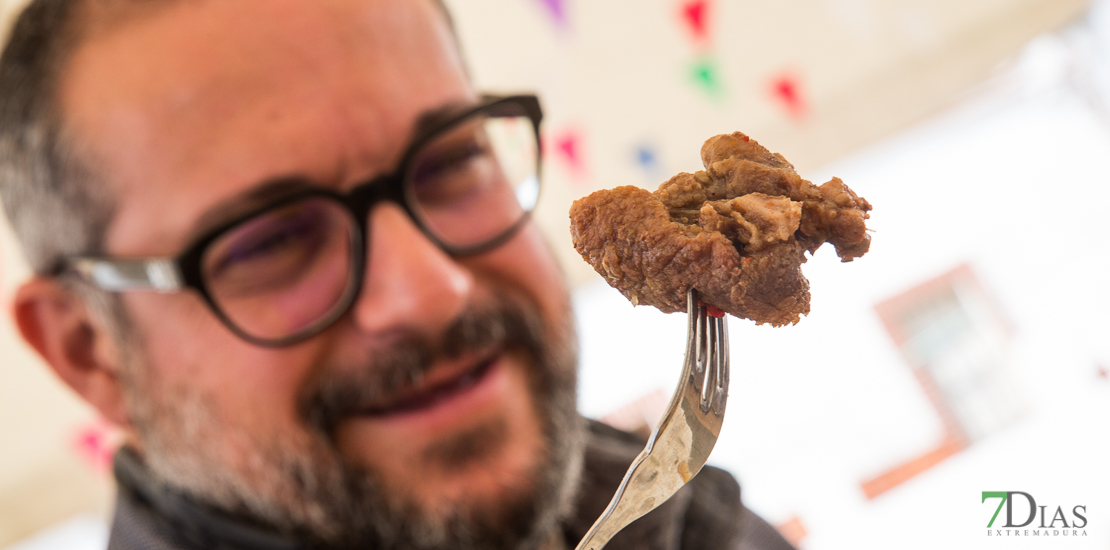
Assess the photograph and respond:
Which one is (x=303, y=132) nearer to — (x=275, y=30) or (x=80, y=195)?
(x=275, y=30)

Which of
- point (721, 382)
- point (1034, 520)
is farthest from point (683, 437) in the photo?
point (1034, 520)

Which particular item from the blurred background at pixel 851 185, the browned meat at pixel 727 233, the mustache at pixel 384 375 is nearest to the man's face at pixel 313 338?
the mustache at pixel 384 375

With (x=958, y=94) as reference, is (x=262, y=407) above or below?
above

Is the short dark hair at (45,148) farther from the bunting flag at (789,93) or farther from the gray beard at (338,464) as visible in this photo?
the bunting flag at (789,93)

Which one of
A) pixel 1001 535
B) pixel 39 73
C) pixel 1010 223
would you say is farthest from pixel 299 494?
pixel 1010 223

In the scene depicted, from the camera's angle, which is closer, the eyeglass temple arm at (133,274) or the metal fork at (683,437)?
the metal fork at (683,437)

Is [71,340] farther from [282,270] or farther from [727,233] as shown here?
[727,233]

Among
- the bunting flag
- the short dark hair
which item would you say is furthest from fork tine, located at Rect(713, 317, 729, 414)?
the bunting flag
